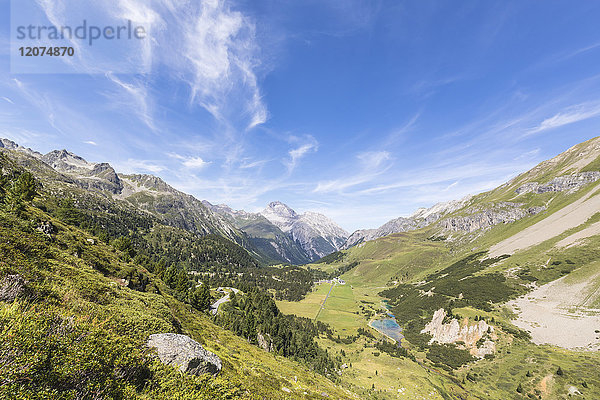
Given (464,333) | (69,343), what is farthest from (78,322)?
(464,333)

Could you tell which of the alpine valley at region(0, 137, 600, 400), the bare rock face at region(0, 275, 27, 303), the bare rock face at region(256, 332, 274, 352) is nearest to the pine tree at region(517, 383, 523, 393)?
the alpine valley at region(0, 137, 600, 400)

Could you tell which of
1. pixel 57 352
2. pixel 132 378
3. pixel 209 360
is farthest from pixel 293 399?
pixel 57 352

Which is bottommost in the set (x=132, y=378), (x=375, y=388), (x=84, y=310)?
(x=375, y=388)

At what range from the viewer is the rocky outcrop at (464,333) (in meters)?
111

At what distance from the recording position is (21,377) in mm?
7223

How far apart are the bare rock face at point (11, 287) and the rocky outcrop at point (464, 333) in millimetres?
161178

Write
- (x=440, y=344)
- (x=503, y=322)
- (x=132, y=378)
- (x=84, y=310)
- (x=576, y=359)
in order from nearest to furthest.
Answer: (x=132, y=378)
(x=84, y=310)
(x=576, y=359)
(x=503, y=322)
(x=440, y=344)

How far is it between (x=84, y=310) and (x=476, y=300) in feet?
666

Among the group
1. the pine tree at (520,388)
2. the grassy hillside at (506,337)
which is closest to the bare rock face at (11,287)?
the grassy hillside at (506,337)

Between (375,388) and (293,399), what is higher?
(293,399)

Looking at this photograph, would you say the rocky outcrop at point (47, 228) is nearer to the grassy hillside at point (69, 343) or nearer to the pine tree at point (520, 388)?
Answer: the grassy hillside at point (69, 343)

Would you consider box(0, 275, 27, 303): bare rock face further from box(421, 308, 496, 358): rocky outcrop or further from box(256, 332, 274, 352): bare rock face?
box(421, 308, 496, 358): rocky outcrop

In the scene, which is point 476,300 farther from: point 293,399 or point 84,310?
point 84,310

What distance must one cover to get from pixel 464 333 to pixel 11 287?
6820 inches
